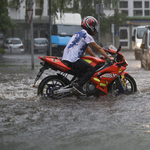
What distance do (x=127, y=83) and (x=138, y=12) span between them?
52.1 meters

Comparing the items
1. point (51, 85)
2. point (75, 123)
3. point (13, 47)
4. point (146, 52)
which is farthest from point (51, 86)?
point (13, 47)

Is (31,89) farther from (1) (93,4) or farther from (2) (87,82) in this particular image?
(1) (93,4)

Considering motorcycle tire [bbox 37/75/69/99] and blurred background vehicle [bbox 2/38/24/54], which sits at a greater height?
motorcycle tire [bbox 37/75/69/99]

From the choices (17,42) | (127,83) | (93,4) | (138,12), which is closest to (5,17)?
(17,42)

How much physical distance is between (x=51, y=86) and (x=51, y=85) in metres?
0.02

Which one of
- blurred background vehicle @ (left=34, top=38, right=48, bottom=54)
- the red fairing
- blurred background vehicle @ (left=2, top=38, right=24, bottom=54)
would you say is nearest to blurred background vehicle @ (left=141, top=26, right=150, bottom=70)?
the red fairing

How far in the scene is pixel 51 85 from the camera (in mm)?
7770

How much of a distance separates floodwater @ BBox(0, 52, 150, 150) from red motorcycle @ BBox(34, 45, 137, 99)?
0.18m

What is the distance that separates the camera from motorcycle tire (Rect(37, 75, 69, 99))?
7684 mm

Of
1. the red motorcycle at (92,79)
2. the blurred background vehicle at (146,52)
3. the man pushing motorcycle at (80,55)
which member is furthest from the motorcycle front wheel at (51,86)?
the blurred background vehicle at (146,52)

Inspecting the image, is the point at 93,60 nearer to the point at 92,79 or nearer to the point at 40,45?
the point at 92,79

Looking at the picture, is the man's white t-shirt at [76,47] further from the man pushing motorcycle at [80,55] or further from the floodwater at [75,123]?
the floodwater at [75,123]

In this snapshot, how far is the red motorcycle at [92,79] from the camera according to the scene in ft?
25.1

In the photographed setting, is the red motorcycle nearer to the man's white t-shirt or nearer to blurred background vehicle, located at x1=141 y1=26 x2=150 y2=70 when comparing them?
the man's white t-shirt
